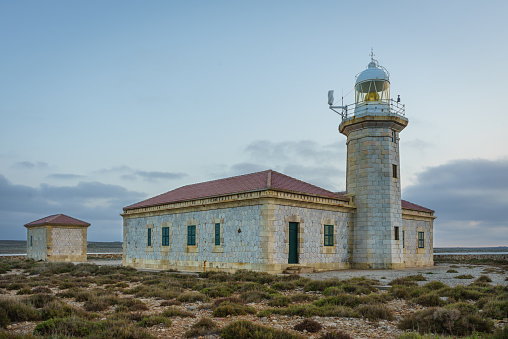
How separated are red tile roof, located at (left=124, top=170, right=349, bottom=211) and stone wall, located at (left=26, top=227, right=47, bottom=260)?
43.5ft

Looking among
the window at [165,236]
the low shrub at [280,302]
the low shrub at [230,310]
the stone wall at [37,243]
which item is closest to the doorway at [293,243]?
the window at [165,236]

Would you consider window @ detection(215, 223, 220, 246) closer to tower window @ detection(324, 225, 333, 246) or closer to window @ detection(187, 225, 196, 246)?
window @ detection(187, 225, 196, 246)

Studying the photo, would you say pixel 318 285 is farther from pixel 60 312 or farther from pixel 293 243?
pixel 60 312

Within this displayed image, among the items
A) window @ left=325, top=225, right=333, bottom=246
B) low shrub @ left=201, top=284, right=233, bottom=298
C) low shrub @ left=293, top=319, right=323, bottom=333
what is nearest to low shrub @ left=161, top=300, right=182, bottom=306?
low shrub @ left=201, top=284, right=233, bottom=298

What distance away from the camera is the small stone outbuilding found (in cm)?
3553

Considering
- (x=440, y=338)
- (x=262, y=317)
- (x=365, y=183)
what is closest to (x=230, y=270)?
(x=365, y=183)

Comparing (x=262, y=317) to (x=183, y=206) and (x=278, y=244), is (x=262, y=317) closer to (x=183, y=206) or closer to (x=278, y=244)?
(x=278, y=244)

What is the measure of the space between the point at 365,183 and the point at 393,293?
474 inches

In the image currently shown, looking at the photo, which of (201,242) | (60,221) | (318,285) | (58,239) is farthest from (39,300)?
(60,221)

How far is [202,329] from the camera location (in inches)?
294

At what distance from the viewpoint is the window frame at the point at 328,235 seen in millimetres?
21469

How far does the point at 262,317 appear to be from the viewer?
8.80 meters

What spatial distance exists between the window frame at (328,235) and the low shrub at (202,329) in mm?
14158

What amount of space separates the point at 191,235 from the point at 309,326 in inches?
619
